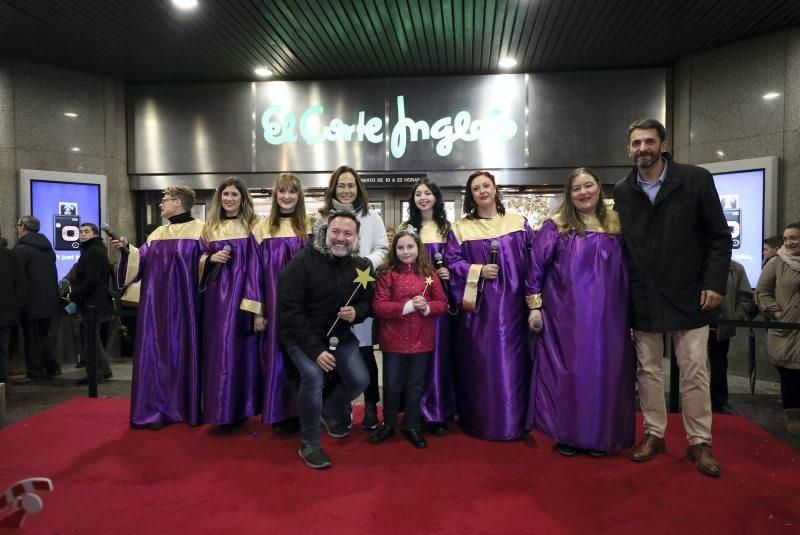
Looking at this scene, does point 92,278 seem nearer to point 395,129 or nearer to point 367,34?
point 367,34

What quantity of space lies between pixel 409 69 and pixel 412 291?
16.2 feet

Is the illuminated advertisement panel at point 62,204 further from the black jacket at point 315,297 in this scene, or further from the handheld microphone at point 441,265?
the handheld microphone at point 441,265

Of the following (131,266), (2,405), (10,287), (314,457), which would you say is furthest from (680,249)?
(10,287)

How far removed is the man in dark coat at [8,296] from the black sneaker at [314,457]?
4.40 m

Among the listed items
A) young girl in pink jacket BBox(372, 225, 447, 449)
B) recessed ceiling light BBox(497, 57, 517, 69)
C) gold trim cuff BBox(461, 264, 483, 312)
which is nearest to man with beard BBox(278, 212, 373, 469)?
young girl in pink jacket BBox(372, 225, 447, 449)

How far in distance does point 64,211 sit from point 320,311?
589cm

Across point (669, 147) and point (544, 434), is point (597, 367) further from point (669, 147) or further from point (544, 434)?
point (669, 147)

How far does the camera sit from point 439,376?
375 cm

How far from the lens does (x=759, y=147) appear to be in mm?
6234

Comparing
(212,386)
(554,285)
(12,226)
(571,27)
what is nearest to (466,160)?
(571,27)

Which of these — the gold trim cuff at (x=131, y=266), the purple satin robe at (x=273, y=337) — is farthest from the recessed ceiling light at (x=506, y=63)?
the gold trim cuff at (x=131, y=266)

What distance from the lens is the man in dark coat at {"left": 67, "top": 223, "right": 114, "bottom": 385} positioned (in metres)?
5.74

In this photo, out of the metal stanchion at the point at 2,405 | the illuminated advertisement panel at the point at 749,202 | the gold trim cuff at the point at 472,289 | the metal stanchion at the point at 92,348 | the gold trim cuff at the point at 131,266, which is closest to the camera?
the gold trim cuff at the point at 472,289

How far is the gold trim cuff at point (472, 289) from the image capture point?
349 centimetres
